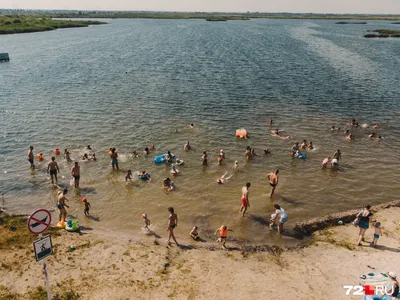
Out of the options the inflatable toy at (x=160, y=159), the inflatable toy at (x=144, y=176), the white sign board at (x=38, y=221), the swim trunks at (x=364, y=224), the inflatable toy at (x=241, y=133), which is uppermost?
the white sign board at (x=38, y=221)

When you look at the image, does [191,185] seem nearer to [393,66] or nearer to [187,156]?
[187,156]

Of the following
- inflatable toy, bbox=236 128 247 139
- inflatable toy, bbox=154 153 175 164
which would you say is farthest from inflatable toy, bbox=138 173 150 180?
inflatable toy, bbox=236 128 247 139

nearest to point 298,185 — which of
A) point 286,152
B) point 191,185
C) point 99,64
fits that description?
point 286,152

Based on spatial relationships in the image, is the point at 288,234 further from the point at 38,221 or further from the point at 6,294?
the point at 6,294

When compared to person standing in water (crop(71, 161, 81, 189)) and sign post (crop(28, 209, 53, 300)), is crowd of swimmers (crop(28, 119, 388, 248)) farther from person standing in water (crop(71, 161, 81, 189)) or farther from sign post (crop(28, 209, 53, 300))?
sign post (crop(28, 209, 53, 300))

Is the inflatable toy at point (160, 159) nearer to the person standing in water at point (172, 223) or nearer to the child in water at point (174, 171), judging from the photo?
the child in water at point (174, 171)

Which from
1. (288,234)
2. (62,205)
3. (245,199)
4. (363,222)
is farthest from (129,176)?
(363,222)
